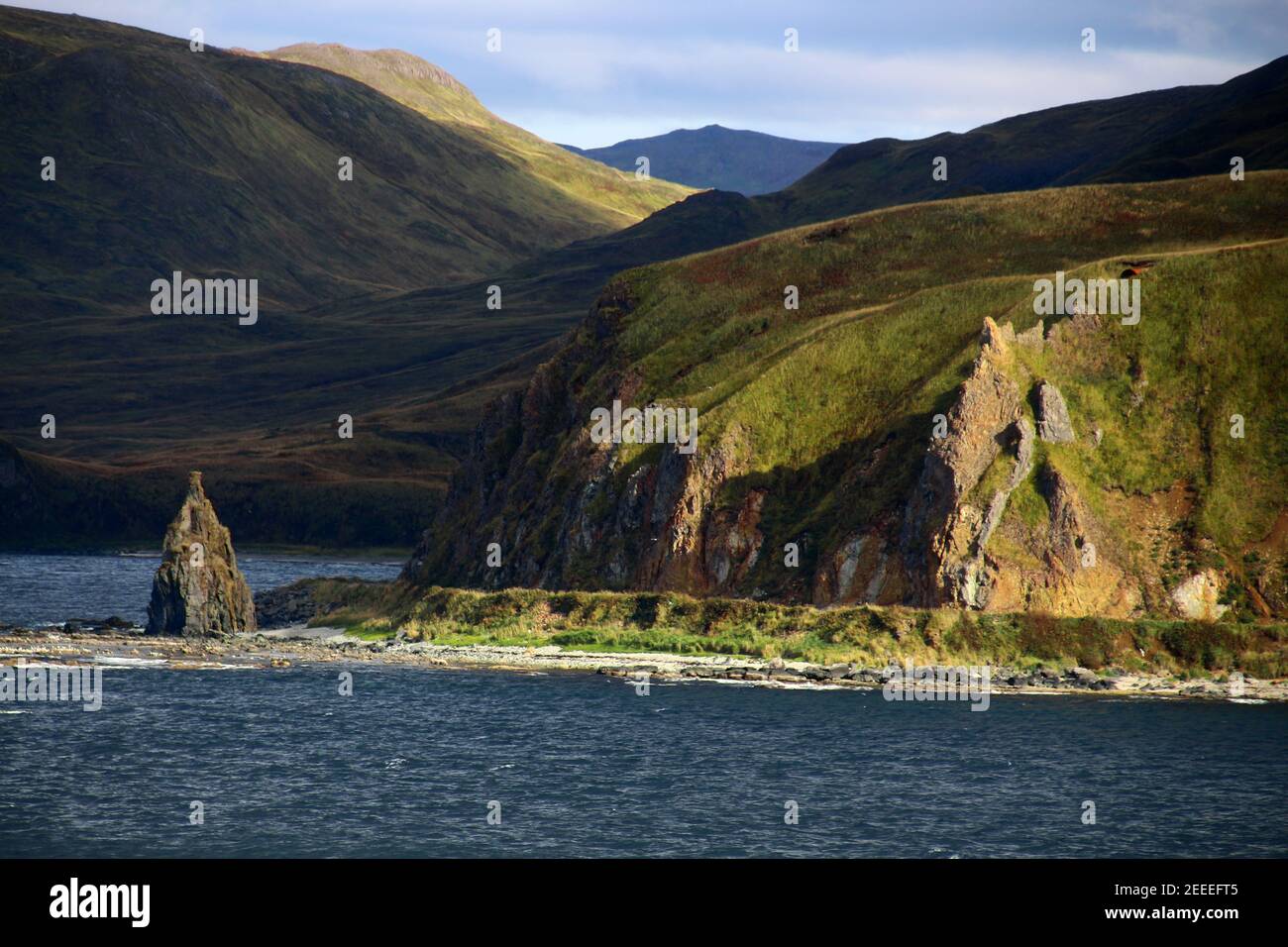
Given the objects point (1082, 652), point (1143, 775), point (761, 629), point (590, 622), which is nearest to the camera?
point (1143, 775)

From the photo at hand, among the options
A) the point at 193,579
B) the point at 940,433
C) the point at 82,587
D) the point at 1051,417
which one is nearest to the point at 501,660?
the point at 940,433

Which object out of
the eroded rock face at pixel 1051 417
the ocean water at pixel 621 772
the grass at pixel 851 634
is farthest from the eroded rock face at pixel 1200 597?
the eroded rock face at pixel 1051 417

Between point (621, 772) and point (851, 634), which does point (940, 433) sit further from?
point (621, 772)

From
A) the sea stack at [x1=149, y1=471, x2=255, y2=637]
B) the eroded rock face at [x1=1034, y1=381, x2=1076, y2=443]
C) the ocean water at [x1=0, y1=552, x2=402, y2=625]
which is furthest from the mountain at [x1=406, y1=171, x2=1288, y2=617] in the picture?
the ocean water at [x1=0, y1=552, x2=402, y2=625]

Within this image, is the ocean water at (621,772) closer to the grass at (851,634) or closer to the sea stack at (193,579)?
the grass at (851,634)

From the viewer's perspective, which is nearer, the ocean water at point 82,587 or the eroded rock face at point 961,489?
the eroded rock face at point 961,489

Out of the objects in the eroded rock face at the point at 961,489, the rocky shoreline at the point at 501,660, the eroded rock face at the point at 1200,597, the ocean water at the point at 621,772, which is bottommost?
the ocean water at the point at 621,772

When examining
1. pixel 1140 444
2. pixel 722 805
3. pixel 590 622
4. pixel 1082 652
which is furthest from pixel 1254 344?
pixel 722 805
